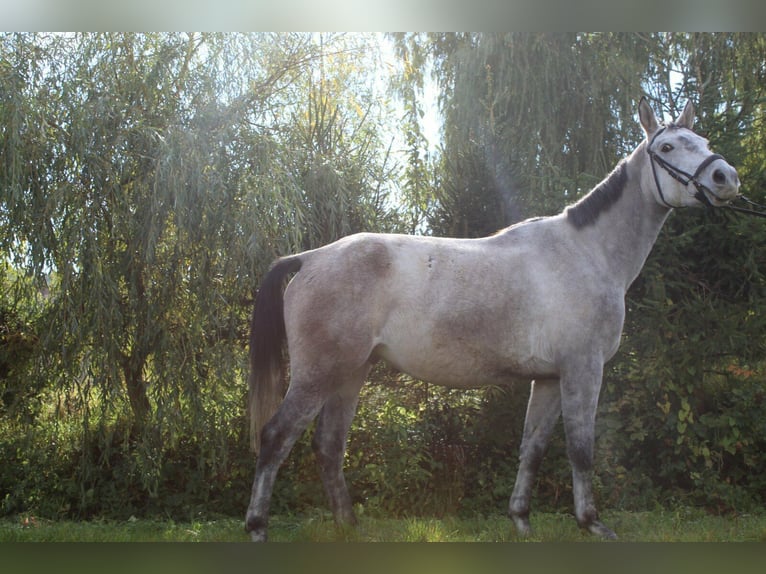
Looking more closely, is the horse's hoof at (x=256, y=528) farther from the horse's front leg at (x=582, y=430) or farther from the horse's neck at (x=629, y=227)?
the horse's neck at (x=629, y=227)

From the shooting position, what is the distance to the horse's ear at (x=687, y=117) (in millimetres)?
3146

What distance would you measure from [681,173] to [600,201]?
36cm

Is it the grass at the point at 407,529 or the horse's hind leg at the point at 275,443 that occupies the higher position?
the horse's hind leg at the point at 275,443

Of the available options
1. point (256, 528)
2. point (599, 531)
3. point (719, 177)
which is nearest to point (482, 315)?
point (599, 531)

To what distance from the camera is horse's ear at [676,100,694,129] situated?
3.15m

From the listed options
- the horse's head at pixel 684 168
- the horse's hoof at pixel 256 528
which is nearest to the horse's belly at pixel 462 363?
the horse's hoof at pixel 256 528

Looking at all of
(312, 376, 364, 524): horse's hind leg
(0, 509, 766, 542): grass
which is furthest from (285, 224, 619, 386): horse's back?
(0, 509, 766, 542): grass

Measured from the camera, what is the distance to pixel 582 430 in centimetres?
293

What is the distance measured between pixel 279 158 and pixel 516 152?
1428 millimetres

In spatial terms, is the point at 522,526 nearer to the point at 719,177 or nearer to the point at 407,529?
the point at 407,529

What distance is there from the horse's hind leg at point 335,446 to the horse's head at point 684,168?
68.0 inches

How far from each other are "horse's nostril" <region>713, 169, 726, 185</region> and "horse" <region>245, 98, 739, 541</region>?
0.04ft

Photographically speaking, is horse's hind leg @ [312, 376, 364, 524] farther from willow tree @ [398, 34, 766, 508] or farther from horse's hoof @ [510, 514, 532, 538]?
willow tree @ [398, 34, 766, 508]

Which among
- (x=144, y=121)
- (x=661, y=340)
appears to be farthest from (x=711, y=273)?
(x=144, y=121)
